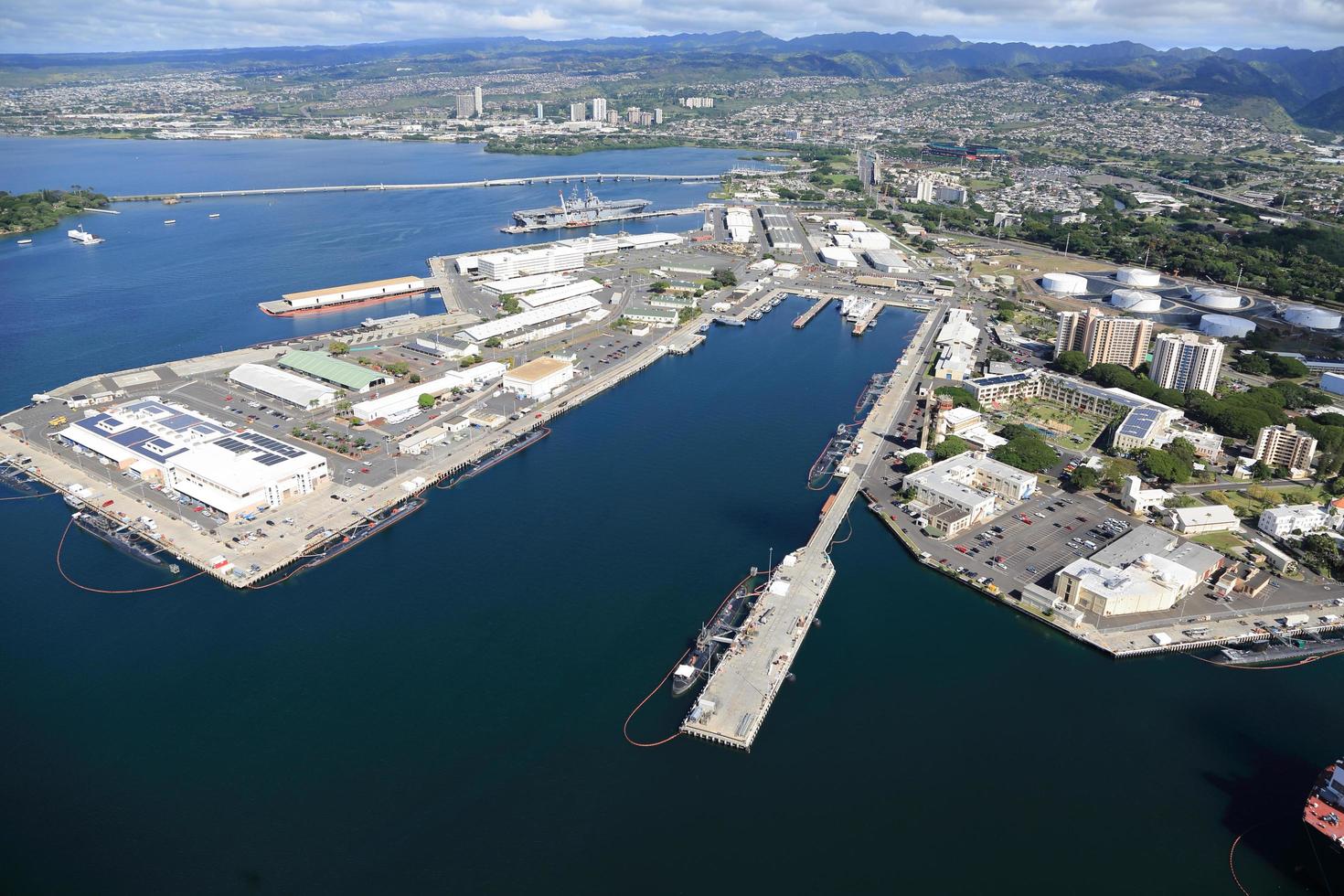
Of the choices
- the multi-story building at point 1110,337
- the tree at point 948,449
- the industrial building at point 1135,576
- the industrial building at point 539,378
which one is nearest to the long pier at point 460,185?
the industrial building at point 539,378

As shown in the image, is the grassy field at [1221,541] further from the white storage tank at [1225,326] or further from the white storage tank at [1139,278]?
the white storage tank at [1139,278]

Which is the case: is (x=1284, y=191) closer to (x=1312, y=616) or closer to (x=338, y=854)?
(x=1312, y=616)

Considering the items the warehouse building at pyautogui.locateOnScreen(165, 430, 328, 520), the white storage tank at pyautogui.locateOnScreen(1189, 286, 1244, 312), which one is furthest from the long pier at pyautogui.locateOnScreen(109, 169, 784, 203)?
the warehouse building at pyautogui.locateOnScreen(165, 430, 328, 520)

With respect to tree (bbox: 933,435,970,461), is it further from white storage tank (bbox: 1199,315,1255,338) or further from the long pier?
the long pier

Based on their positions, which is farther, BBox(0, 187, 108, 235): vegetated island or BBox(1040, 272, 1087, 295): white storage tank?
BBox(0, 187, 108, 235): vegetated island

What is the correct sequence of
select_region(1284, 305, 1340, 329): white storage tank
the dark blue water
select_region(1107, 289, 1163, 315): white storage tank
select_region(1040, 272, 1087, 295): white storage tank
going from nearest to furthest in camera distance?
the dark blue water → select_region(1284, 305, 1340, 329): white storage tank → select_region(1107, 289, 1163, 315): white storage tank → select_region(1040, 272, 1087, 295): white storage tank

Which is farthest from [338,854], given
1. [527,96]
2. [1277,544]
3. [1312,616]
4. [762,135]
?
[527,96]

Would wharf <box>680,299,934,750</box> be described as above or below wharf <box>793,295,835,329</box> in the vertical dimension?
below
